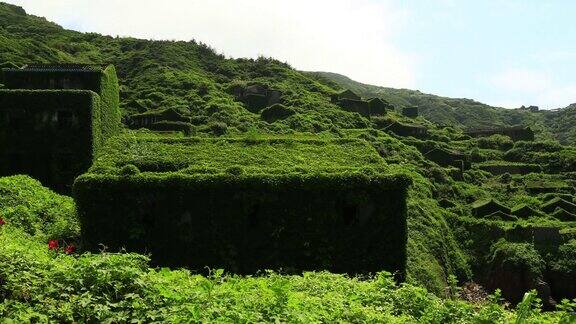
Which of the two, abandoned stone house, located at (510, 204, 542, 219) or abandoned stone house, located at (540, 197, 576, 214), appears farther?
abandoned stone house, located at (540, 197, 576, 214)

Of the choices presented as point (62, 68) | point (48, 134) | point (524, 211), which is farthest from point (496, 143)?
point (48, 134)

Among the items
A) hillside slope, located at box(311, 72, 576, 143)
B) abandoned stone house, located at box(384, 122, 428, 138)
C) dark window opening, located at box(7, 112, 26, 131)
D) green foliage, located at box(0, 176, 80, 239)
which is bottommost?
green foliage, located at box(0, 176, 80, 239)

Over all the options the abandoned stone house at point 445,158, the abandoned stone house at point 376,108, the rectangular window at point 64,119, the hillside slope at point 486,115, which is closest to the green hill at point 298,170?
the abandoned stone house at point 445,158

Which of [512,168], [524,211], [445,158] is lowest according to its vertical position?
[524,211]

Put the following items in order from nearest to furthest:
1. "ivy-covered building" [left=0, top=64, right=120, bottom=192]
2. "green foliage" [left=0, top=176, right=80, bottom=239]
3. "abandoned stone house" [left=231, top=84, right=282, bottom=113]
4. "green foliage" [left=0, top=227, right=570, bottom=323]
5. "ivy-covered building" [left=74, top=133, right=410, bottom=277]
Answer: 1. "green foliage" [left=0, top=227, right=570, bottom=323]
2. "ivy-covered building" [left=74, top=133, right=410, bottom=277]
3. "green foliage" [left=0, top=176, right=80, bottom=239]
4. "ivy-covered building" [left=0, top=64, right=120, bottom=192]
5. "abandoned stone house" [left=231, top=84, right=282, bottom=113]

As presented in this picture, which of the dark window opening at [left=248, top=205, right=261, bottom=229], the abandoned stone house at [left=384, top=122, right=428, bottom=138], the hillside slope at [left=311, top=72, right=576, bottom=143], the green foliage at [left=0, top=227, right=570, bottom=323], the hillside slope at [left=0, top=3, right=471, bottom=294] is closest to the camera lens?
the green foliage at [left=0, top=227, right=570, bottom=323]

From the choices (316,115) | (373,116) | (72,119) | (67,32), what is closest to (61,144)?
(72,119)

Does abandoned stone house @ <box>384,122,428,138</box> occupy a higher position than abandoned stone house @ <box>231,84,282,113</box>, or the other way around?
abandoned stone house @ <box>231,84,282,113</box>

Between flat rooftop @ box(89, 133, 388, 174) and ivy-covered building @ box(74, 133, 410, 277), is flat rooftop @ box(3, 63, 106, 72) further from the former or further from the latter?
ivy-covered building @ box(74, 133, 410, 277)

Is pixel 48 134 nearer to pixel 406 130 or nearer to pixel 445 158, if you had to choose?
pixel 445 158

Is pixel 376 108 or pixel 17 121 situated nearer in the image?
pixel 17 121

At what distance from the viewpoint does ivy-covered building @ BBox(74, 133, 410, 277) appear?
68.2 feet

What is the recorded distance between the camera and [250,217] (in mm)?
21094

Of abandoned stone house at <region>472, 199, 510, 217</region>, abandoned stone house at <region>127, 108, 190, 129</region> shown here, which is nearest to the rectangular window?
abandoned stone house at <region>127, 108, 190, 129</region>
